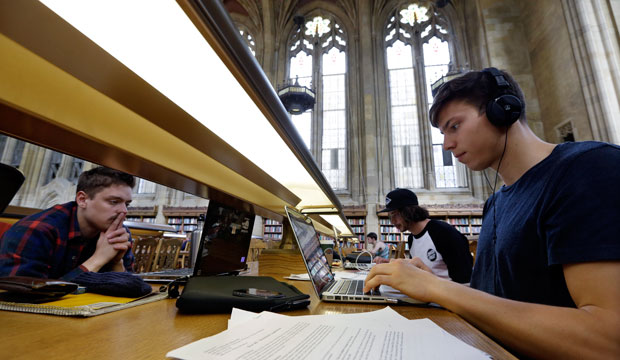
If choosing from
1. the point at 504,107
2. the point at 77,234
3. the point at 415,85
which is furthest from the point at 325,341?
the point at 415,85

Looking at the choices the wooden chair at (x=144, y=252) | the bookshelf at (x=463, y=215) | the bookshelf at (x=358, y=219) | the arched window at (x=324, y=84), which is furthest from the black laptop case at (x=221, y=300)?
the arched window at (x=324, y=84)

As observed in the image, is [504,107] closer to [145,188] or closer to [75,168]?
[145,188]

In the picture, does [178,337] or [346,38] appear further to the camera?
[346,38]

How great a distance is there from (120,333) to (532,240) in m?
0.91

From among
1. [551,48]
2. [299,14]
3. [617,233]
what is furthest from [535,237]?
[299,14]

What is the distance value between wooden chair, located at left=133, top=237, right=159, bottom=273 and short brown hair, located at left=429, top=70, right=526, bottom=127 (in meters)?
2.28

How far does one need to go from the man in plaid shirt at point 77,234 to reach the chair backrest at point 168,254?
A: 1261mm

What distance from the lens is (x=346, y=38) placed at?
9.64 metres

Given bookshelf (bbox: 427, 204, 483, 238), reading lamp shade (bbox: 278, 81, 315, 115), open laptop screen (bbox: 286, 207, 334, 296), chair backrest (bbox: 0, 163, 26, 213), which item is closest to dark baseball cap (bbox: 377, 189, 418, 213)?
open laptop screen (bbox: 286, 207, 334, 296)

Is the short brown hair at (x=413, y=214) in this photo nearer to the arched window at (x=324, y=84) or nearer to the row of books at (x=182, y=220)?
the arched window at (x=324, y=84)

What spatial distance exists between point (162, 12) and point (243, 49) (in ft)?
0.41

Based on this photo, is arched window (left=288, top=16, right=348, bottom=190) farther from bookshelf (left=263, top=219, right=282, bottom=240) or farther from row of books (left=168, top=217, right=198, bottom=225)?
row of books (left=168, top=217, right=198, bottom=225)

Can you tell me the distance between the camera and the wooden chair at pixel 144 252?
7.27ft

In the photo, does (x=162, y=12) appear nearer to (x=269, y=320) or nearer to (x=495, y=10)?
(x=269, y=320)
